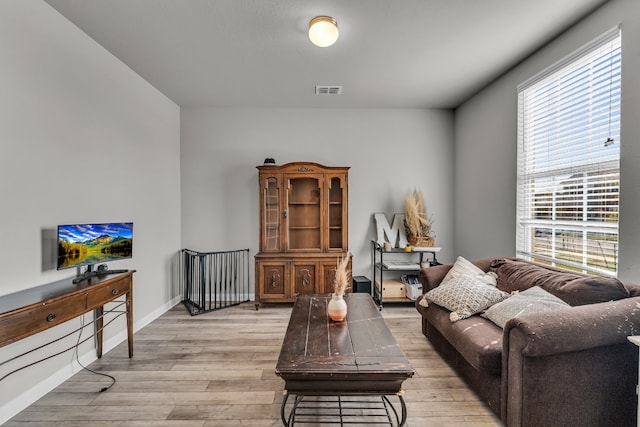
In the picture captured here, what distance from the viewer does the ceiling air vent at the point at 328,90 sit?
141 inches

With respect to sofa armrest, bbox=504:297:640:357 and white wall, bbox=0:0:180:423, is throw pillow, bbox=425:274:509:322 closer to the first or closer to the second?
sofa armrest, bbox=504:297:640:357

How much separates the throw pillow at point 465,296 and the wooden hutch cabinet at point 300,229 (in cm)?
154

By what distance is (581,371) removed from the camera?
1548mm

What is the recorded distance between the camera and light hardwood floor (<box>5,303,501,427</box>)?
1.88 m

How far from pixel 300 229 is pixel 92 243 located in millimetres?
2350

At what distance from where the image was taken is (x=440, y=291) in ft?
8.48

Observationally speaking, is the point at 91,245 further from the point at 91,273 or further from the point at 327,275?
the point at 327,275

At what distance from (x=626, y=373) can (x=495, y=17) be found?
7.92ft

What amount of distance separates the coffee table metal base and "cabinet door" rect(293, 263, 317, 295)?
1886mm

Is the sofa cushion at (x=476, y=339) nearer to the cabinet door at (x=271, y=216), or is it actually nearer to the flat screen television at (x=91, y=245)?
the cabinet door at (x=271, y=216)

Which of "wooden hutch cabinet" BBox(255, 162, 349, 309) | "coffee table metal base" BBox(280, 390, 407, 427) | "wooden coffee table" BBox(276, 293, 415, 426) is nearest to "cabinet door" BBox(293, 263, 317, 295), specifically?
"wooden hutch cabinet" BBox(255, 162, 349, 309)

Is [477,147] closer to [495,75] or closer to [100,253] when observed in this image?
[495,75]

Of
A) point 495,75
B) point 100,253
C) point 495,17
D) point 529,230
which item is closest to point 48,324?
point 100,253

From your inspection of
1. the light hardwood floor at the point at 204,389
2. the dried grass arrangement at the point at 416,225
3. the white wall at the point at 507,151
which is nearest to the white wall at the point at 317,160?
the dried grass arrangement at the point at 416,225
